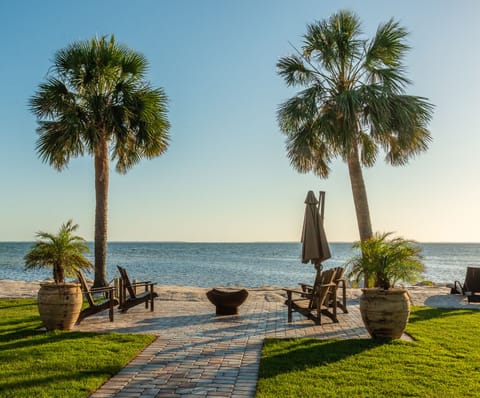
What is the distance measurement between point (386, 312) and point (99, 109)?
9570mm

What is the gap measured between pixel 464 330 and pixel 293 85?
810 cm

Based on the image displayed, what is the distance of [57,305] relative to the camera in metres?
7.28

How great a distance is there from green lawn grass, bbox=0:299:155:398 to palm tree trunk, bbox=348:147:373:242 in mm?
6831

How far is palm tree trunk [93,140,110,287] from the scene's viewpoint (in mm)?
13188

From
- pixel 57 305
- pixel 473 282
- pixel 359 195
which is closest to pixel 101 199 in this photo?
pixel 57 305

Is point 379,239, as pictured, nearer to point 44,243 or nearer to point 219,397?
point 219,397

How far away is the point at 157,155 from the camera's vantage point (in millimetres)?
14180

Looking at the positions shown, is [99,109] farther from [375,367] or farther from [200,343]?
[375,367]

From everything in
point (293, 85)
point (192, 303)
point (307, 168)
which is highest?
point (293, 85)

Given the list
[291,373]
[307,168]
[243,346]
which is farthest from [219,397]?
[307,168]

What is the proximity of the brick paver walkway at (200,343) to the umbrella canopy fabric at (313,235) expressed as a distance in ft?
4.10

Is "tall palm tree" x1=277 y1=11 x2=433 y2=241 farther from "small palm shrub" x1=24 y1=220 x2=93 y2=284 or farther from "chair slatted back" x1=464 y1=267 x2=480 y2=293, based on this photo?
"small palm shrub" x1=24 y1=220 x2=93 y2=284

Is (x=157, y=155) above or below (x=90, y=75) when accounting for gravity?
below

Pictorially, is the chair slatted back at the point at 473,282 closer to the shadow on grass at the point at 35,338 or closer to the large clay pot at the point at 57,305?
the shadow on grass at the point at 35,338
